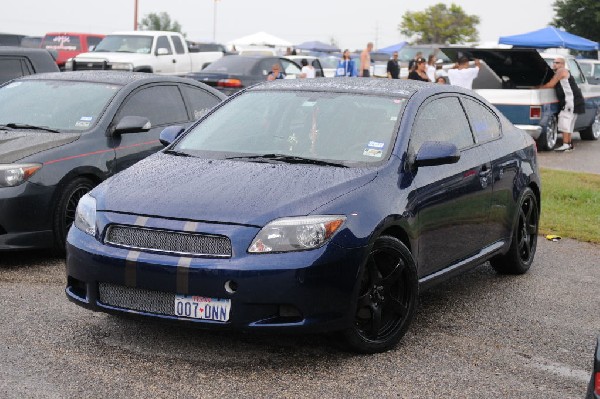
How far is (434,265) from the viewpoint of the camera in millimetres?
6340

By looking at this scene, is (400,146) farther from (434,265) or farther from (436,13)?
(436,13)

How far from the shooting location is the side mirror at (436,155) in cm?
607

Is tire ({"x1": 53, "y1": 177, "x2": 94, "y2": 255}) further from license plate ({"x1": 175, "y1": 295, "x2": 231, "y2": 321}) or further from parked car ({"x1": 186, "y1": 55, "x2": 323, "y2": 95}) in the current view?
parked car ({"x1": 186, "y1": 55, "x2": 323, "y2": 95})

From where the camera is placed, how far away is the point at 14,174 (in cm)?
764

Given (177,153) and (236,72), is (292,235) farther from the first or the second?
(236,72)

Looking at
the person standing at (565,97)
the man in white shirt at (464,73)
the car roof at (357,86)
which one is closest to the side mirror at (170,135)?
the car roof at (357,86)

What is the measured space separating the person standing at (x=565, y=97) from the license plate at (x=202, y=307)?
45.2 feet

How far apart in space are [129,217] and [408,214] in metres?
1.63

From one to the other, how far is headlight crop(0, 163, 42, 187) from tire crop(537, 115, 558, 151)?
1253 cm

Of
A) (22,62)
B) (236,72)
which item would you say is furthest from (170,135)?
(236,72)

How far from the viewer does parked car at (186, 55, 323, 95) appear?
21375 mm

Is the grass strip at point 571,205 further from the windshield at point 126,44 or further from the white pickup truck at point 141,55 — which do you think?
the windshield at point 126,44

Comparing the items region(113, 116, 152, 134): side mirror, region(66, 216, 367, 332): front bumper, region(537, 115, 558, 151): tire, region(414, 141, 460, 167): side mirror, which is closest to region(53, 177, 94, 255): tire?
region(113, 116, 152, 134): side mirror

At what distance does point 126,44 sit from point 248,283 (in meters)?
22.4
